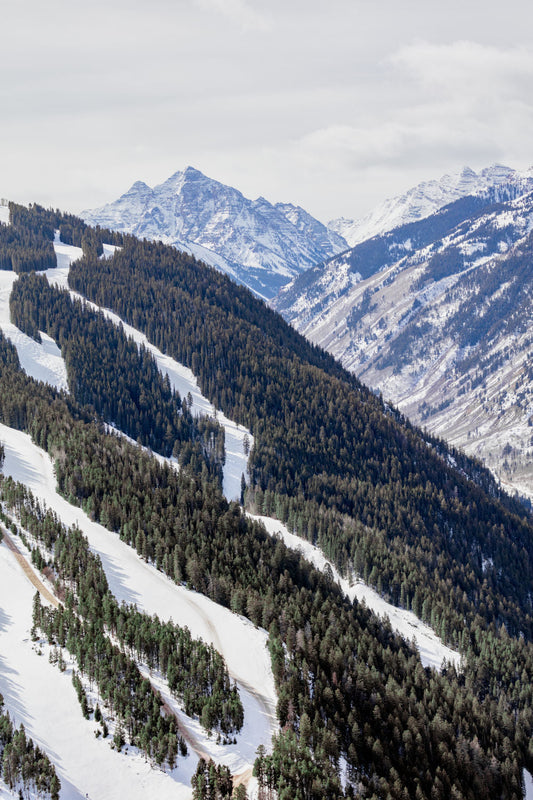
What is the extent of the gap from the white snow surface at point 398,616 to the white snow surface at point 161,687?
5394cm

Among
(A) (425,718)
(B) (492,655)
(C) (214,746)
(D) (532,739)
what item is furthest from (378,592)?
(C) (214,746)

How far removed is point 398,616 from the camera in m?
159

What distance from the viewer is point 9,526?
343ft

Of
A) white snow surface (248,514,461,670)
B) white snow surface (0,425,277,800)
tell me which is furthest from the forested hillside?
white snow surface (248,514,461,670)

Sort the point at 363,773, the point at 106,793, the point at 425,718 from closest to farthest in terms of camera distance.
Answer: the point at 106,793 < the point at 363,773 < the point at 425,718

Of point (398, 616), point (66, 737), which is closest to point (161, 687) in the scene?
point (66, 737)

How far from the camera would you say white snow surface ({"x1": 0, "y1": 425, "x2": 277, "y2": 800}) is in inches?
2420

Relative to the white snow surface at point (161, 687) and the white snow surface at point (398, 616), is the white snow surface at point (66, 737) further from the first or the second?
the white snow surface at point (398, 616)

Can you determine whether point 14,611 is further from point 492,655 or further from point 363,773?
point 492,655

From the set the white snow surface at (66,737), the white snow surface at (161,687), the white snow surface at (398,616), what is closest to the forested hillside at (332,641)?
the white snow surface at (161,687)

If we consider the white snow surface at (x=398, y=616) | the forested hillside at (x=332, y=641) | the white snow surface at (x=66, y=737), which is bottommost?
the white snow surface at (x=398, y=616)

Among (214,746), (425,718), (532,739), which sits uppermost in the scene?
(214,746)

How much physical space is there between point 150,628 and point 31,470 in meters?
63.9

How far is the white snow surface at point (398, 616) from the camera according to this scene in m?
140
